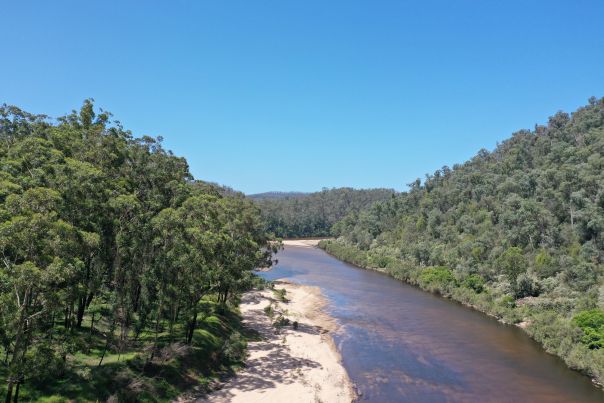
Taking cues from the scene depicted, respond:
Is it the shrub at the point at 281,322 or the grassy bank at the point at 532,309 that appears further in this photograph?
the shrub at the point at 281,322

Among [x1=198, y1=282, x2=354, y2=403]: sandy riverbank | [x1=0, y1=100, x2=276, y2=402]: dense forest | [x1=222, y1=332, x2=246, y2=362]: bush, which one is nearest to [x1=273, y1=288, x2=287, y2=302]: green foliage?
[x1=198, y1=282, x2=354, y2=403]: sandy riverbank

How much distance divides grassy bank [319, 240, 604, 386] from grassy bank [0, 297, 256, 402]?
1322 inches

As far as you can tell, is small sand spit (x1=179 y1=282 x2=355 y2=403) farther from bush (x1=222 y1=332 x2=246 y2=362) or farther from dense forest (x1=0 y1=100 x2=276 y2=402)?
dense forest (x1=0 y1=100 x2=276 y2=402)

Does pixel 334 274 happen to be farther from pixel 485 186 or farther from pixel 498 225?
pixel 485 186

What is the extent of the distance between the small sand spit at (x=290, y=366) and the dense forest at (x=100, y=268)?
9.43 ft

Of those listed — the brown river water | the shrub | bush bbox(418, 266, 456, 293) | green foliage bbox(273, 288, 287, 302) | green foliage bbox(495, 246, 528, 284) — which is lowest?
the brown river water

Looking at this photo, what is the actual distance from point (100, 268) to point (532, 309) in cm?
5485

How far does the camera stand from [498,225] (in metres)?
92.9

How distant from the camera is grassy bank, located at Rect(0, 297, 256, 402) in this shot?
26812 millimetres

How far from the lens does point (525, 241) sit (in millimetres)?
80438

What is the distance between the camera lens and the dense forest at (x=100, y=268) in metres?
21.1

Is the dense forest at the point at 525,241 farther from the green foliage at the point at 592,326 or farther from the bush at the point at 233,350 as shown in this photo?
the bush at the point at 233,350

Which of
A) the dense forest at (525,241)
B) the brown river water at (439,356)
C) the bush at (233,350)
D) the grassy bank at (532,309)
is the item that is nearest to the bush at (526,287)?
the dense forest at (525,241)

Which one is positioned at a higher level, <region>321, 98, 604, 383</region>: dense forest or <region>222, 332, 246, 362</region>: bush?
<region>321, 98, 604, 383</region>: dense forest
